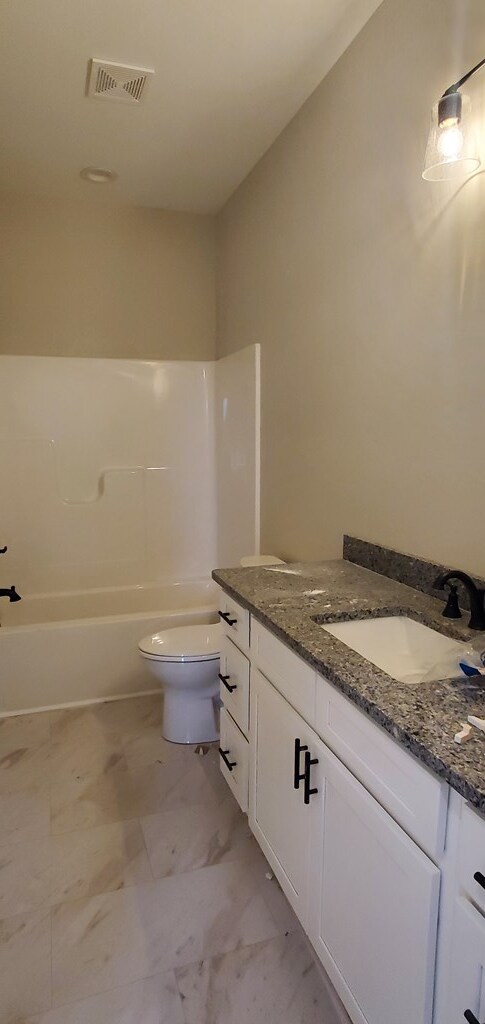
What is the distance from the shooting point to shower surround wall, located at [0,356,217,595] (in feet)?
10.7

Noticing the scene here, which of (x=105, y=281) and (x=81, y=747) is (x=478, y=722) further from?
(x=105, y=281)

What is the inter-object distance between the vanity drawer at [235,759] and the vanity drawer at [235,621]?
30 centimetres

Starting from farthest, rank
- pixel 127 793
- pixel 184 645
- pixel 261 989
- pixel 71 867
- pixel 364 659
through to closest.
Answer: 1. pixel 184 645
2. pixel 127 793
3. pixel 71 867
4. pixel 261 989
5. pixel 364 659

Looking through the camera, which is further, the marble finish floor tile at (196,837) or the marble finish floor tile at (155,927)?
the marble finish floor tile at (196,837)

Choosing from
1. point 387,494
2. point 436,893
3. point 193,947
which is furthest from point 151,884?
point 387,494

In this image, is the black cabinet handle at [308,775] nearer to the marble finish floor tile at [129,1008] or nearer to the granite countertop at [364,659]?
the granite countertop at [364,659]

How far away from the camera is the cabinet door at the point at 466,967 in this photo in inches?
31.2

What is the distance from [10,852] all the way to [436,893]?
148 cm

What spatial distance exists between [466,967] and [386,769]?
275mm

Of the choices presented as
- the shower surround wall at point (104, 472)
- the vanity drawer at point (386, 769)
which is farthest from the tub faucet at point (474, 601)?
the shower surround wall at point (104, 472)

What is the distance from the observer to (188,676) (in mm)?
2332

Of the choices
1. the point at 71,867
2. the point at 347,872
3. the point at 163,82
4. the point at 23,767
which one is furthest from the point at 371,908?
the point at 163,82

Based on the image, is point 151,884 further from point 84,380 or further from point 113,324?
point 113,324

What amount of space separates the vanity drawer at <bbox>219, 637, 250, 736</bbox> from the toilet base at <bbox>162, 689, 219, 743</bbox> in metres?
0.49
